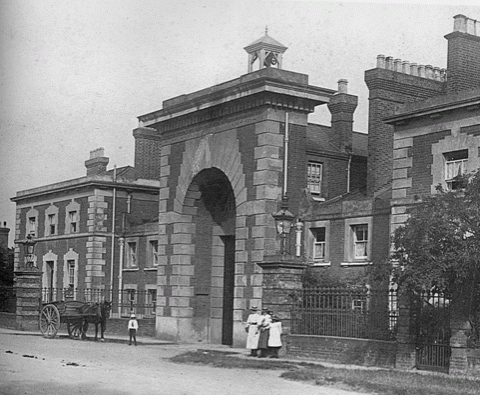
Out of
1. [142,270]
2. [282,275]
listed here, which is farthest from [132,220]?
[282,275]

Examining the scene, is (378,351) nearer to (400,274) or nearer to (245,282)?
(400,274)

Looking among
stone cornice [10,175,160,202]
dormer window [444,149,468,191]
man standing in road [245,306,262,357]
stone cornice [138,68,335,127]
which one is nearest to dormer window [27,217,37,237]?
stone cornice [10,175,160,202]

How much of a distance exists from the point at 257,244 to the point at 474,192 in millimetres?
10973

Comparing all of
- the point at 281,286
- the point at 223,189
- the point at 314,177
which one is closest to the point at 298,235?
the point at 314,177

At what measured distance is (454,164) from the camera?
86.9ft

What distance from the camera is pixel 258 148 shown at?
30531 mm

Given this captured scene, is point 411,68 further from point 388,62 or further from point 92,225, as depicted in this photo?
point 92,225

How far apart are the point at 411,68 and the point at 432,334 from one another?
16501mm

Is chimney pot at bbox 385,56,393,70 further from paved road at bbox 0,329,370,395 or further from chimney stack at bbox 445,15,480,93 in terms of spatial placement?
paved road at bbox 0,329,370,395

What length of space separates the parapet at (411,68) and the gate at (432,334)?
14.7m

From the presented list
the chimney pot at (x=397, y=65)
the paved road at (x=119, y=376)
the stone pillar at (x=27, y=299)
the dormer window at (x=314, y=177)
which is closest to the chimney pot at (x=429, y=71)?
the chimney pot at (x=397, y=65)

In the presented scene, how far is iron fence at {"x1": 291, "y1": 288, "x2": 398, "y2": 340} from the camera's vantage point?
24.0m

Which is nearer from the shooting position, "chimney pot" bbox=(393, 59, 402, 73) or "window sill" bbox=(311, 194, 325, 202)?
"window sill" bbox=(311, 194, 325, 202)

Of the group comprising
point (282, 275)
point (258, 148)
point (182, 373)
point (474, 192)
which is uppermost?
point (258, 148)
